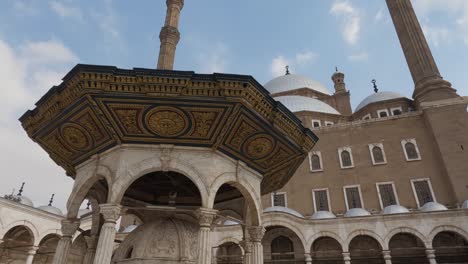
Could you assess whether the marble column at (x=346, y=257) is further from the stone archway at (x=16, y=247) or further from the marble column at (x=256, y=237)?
the stone archway at (x=16, y=247)

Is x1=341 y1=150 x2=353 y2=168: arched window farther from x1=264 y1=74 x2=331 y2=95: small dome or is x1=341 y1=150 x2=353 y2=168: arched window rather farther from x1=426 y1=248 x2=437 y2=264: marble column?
x1=264 y1=74 x2=331 y2=95: small dome

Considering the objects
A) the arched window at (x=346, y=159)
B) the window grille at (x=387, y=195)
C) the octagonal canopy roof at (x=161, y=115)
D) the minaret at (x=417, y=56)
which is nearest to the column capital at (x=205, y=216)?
the octagonal canopy roof at (x=161, y=115)

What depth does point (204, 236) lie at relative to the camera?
5793mm

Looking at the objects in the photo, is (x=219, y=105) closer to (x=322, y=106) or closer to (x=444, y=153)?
(x=444, y=153)

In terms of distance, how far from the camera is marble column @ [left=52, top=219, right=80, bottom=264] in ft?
21.0

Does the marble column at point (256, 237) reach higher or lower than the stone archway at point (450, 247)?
lower

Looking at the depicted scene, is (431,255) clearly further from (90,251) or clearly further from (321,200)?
(90,251)

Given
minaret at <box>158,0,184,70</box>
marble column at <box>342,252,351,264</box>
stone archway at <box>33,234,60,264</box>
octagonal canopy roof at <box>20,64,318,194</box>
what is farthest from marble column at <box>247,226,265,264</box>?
stone archway at <box>33,234,60,264</box>

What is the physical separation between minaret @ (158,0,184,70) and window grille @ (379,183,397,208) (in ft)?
51.8

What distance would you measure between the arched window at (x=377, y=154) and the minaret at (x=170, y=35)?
15.1 metres

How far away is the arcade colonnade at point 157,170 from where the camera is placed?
5781 mm

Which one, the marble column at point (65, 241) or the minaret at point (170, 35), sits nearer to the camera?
the marble column at point (65, 241)

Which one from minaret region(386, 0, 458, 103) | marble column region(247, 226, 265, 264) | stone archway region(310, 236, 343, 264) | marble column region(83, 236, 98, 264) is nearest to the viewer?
marble column region(247, 226, 265, 264)

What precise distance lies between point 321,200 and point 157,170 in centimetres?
1723
